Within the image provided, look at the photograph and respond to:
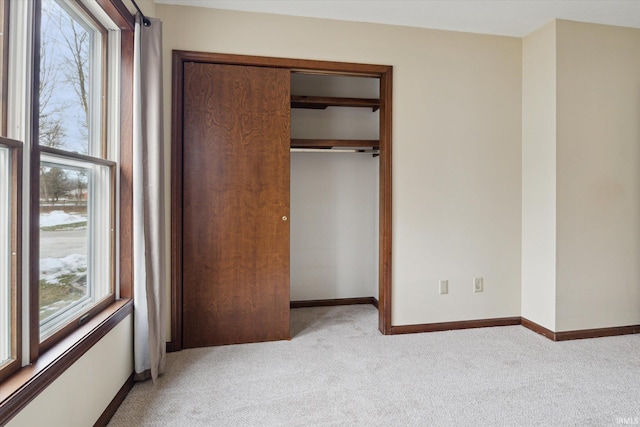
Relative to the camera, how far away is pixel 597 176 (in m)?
3.02

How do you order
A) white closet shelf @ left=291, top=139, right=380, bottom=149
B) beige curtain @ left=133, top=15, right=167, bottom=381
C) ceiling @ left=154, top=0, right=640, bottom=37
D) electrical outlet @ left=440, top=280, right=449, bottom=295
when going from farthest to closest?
1. white closet shelf @ left=291, top=139, right=380, bottom=149
2. electrical outlet @ left=440, top=280, right=449, bottom=295
3. ceiling @ left=154, top=0, right=640, bottom=37
4. beige curtain @ left=133, top=15, right=167, bottom=381

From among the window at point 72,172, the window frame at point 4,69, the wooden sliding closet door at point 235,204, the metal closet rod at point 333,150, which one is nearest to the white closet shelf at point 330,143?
the metal closet rod at point 333,150

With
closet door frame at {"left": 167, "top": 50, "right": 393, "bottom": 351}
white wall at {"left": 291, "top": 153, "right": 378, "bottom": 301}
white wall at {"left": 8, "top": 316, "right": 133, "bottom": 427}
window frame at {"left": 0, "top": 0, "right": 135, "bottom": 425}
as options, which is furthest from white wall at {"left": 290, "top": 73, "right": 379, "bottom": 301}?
white wall at {"left": 8, "top": 316, "right": 133, "bottom": 427}

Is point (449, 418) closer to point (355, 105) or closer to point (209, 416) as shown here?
point (209, 416)

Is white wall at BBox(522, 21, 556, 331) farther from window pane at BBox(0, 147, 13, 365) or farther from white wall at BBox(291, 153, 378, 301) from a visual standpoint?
window pane at BBox(0, 147, 13, 365)

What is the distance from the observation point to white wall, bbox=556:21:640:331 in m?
2.96

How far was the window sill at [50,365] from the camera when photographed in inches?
45.8

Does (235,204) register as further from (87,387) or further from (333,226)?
(87,387)

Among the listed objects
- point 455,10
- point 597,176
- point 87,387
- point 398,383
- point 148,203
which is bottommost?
point 398,383

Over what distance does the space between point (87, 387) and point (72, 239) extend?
70 centimetres

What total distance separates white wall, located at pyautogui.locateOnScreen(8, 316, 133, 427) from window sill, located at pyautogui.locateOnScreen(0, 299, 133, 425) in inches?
1.4

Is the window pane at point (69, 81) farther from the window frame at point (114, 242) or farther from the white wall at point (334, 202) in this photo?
the white wall at point (334, 202)

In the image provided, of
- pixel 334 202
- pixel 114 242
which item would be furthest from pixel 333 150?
pixel 114 242

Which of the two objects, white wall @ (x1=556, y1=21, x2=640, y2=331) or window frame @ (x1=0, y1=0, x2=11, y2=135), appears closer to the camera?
window frame @ (x1=0, y1=0, x2=11, y2=135)
